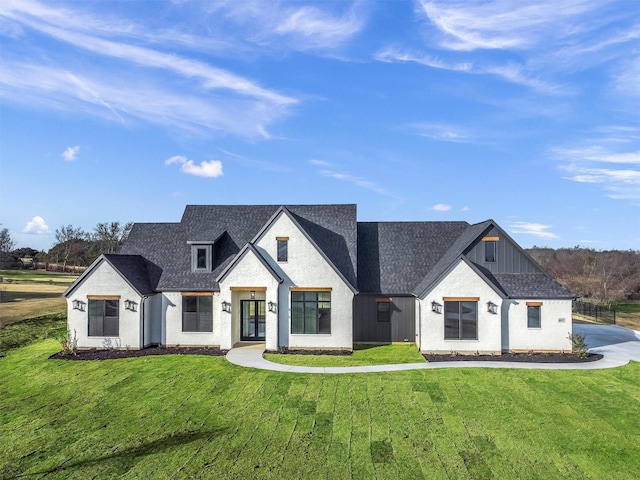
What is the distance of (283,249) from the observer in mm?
22234

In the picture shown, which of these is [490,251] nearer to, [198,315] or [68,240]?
[198,315]

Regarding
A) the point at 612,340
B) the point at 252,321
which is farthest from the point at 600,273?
the point at 252,321

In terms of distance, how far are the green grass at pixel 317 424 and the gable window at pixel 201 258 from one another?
6450 mm

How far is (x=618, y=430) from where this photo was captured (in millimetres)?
12977

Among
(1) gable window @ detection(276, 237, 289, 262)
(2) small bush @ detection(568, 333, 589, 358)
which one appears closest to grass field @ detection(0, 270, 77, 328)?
(1) gable window @ detection(276, 237, 289, 262)

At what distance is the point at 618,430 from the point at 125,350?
69.4 ft

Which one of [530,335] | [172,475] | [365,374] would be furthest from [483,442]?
[530,335]

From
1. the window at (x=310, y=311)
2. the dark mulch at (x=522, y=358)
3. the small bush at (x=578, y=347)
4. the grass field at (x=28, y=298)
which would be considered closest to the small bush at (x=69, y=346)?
the grass field at (x=28, y=298)

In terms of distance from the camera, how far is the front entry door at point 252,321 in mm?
23312

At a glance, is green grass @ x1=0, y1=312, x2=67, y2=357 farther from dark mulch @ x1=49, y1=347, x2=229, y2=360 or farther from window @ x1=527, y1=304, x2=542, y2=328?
window @ x1=527, y1=304, x2=542, y2=328

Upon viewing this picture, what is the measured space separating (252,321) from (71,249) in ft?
253

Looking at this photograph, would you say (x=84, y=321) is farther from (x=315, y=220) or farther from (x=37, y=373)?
(x=315, y=220)

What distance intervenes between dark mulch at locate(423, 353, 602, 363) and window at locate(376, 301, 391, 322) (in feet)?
11.3

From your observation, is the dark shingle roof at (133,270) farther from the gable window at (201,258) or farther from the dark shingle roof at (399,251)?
the dark shingle roof at (399,251)
